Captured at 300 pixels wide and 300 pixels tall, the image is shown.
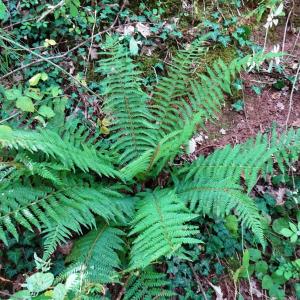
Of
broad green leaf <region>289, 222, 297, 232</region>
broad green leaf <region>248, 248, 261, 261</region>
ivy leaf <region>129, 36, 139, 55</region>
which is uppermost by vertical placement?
ivy leaf <region>129, 36, 139, 55</region>

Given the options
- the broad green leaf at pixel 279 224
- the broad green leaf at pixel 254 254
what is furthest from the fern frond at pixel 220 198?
the broad green leaf at pixel 279 224

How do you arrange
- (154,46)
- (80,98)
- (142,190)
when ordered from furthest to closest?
(154,46), (80,98), (142,190)

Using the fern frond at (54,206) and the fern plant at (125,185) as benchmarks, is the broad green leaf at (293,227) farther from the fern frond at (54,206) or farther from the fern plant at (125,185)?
the fern frond at (54,206)

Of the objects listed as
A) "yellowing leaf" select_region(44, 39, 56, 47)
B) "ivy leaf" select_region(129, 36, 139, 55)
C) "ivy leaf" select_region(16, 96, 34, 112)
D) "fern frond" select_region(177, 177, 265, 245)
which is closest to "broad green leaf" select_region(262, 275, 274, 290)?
"fern frond" select_region(177, 177, 265, 245)

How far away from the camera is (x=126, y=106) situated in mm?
3166

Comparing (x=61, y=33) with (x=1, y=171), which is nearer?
(x=1, y=171)

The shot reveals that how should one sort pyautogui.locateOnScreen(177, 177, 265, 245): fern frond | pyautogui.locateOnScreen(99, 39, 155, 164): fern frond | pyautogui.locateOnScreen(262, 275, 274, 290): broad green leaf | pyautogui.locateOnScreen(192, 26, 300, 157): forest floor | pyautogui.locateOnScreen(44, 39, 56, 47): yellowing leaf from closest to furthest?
pyautogui.locateOnScreen(177, 177, 265, 245): fern frond < pyautogui.locateOnScreen(262, 275, 274, 290): broad green leaf < pyautogui.locateOnScreen(99, 39, 155, 164): fern frond < pyautogui.locateOnScreen(44, 39, 56, 47): yellowing leaf < pyautogui.locateOnScreen(192, 26, 300, 157): forest floor

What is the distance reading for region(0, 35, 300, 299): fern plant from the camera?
2.39 m

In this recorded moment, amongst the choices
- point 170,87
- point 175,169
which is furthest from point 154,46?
point 175,169

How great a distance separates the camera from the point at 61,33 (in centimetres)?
373

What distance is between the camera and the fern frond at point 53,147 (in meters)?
2.22

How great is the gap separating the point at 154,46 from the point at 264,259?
85.0 inches

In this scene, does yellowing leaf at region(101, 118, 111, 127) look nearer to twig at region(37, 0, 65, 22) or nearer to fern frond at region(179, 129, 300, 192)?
fern frond at region(179, 129, 300, 192)

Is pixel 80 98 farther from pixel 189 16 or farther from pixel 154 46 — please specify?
pixel 189 16
